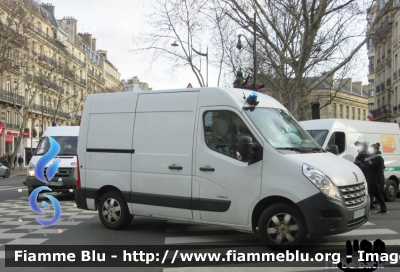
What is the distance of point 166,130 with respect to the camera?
7.46m

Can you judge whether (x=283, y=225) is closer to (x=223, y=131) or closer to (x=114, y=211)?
(x=223, y=131)

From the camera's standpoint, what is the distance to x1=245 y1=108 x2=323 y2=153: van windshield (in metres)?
6.58

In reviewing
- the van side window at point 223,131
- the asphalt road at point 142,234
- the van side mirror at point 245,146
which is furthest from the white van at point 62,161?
the van side mirror at point 245,146

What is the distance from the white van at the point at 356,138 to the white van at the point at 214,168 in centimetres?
623

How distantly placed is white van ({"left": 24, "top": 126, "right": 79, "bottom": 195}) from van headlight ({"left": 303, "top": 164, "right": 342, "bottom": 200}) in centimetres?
855

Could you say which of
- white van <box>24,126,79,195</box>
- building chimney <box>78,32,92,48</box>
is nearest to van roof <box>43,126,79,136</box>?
white van <box>24,126,79,195</box>

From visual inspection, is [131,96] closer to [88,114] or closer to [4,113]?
[88,114]

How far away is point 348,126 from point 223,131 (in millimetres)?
7876

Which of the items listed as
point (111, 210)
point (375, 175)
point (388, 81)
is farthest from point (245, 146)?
point (388, 81)

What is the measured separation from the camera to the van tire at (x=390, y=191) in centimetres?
1344

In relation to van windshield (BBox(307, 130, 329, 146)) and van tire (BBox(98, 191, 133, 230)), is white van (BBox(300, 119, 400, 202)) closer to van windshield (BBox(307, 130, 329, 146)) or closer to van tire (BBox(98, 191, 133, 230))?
van windshield (BBox(307, 130, 329, 146))

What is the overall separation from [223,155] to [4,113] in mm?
47371

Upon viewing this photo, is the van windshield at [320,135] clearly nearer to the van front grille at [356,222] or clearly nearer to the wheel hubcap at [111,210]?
the van front grille at [356,222]

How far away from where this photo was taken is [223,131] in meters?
6.91
